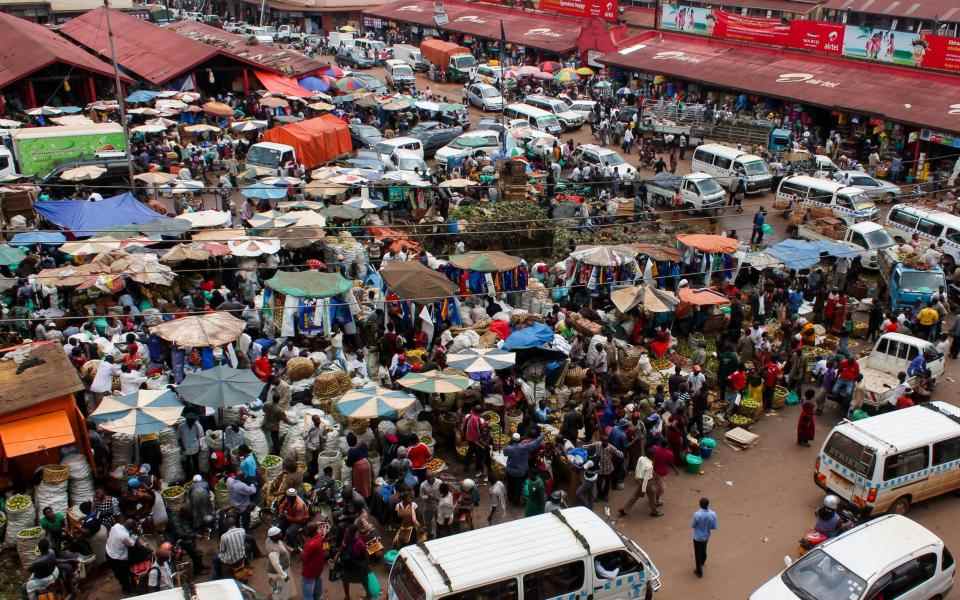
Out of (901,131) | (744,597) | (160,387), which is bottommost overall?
(744,597)

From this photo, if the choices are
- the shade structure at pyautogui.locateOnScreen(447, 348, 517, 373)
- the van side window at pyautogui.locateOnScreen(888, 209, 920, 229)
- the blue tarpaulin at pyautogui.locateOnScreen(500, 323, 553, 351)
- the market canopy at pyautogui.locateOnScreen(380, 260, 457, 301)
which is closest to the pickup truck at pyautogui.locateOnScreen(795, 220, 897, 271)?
the van side window at pyautogui.locateOnScreen(888, 209, 920, 229)

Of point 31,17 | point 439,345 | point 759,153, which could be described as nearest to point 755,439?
point 439,345

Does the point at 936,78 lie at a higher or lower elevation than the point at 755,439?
higher

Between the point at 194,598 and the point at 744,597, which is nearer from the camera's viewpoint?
the point at 194,598

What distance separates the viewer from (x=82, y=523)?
11727 millimetres

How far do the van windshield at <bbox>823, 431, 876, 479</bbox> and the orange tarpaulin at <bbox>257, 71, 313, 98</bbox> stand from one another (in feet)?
104

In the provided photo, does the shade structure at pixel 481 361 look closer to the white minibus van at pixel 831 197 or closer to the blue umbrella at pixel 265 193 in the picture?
the blue umbrella at pixel 265 193

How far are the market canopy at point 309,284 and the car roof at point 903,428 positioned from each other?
31.2 feet

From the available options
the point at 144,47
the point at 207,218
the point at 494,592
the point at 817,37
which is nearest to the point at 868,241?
the point at 207,218

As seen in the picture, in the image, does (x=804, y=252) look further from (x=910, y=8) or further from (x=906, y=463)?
(x=910, y=8)

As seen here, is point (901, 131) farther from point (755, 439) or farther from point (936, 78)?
point (755, 439)

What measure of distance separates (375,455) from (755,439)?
6.93 metres

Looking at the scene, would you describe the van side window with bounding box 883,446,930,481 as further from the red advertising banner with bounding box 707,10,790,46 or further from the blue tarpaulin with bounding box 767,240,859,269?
the red advertising banner with bounding box 707,10,790,46

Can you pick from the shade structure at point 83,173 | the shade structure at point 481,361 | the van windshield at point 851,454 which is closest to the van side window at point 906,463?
the van windshield at point 851,454
